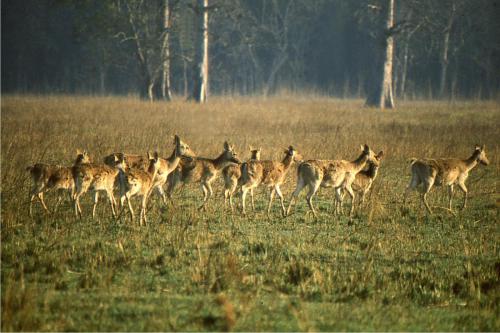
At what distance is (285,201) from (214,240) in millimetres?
3958

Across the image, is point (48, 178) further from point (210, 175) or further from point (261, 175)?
point (261, 175)

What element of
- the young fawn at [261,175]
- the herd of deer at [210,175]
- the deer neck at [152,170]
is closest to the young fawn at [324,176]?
the herd of deer at [210,175]

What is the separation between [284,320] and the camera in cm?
693

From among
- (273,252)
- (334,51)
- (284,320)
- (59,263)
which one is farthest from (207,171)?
(334,51)

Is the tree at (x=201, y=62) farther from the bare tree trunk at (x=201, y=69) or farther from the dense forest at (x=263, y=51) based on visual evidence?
the dense forest at (x=263, y=51)

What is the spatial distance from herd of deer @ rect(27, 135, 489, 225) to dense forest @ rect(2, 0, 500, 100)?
132 feet

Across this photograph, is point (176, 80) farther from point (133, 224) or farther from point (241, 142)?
point (133, 224)

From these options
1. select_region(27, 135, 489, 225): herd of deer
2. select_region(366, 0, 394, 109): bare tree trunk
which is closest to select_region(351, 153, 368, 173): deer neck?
select_region(27, 135, 489, 225): herd of deer

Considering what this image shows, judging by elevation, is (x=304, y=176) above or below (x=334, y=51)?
below

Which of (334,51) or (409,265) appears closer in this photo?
(409,265)

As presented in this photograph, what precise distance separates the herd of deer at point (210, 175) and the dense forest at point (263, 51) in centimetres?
4039

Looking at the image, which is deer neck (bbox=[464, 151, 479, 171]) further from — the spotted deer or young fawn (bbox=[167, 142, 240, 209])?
the spotted deer

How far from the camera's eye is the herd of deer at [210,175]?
454 inches

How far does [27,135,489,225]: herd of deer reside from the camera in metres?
11.5
